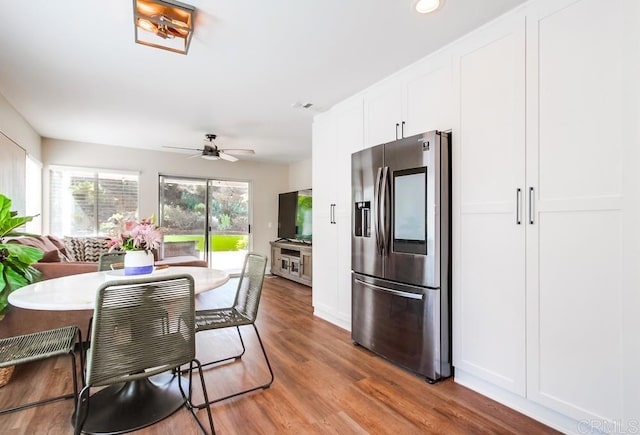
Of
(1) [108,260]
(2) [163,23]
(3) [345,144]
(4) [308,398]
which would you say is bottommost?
(4) [308,398]

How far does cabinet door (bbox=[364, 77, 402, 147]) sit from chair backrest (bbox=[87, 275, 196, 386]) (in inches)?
82.9

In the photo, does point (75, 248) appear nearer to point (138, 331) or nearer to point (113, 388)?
point (113, 388)

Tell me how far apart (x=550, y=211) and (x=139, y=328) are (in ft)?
7.27

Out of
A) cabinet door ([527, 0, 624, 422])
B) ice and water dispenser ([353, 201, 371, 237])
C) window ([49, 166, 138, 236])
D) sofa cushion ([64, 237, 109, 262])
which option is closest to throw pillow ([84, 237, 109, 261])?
sofa cushion ([64, 237, 109, 262])

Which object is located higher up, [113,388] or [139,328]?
[139,328]

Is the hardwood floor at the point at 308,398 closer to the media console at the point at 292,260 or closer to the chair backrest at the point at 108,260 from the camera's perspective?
the chair backrest at the point at 108,260

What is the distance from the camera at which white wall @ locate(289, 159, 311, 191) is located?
21.9ft

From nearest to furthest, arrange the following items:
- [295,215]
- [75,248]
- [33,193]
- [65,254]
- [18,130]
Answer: [18,130] < [65,254] < [75,248] < [33,193] < [295,215]

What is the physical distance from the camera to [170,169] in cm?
595

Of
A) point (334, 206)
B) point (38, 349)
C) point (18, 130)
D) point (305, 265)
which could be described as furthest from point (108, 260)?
point (305, 265)

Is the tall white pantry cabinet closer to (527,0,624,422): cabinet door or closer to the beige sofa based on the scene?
(527,0,624,422): cabinet door

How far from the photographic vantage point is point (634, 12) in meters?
1.48

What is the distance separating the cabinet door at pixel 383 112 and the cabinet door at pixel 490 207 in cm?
57

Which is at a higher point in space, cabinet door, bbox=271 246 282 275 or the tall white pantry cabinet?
the tall white pantry cabinet
